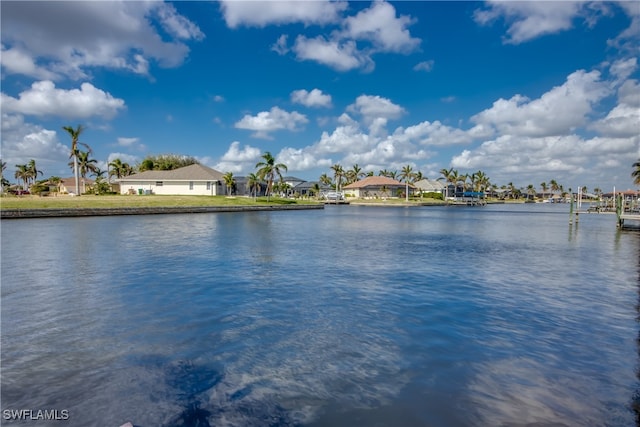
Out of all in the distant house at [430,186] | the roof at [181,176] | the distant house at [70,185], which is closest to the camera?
the roof at [181,176]

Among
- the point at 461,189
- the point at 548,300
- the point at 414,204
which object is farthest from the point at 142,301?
the point at 461,189

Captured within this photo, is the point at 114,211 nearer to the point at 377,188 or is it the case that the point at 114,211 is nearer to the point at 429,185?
the point at 377,188

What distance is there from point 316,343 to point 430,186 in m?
158

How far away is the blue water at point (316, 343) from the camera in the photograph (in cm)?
672

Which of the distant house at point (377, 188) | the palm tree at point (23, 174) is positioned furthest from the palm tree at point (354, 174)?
the palm tree at point (23, 174)

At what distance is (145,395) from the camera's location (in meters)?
6.98

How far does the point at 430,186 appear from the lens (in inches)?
6289

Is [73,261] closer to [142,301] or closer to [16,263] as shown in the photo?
[16,263]

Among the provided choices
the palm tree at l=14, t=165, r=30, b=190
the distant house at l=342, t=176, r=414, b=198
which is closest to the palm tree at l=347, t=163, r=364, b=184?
the distant house at l=342, t=176, r=414, b=198

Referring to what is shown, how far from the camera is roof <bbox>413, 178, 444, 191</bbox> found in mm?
158575

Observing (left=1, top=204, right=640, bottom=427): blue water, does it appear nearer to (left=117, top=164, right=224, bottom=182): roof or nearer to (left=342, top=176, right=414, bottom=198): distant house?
(left=117, top=164, right=224, bottom=182): roof

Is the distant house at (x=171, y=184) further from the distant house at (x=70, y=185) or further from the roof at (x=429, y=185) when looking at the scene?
the roof at (x=429, y=185)

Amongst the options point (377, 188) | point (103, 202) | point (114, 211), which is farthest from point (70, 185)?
point (377, 188)

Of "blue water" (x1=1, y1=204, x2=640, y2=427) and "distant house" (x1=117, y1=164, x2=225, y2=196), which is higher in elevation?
"distant house" (x1=117, y1=164, x2=225, y2=196)
